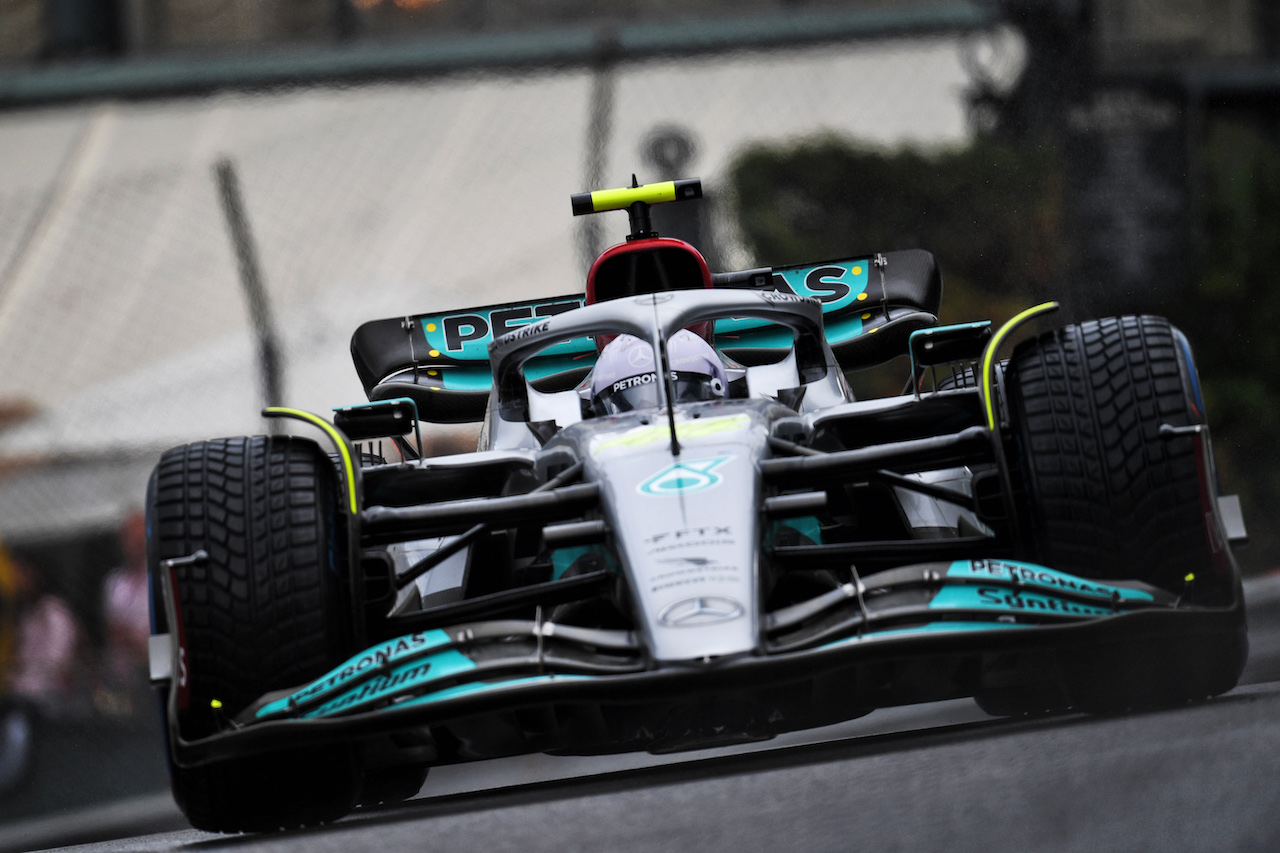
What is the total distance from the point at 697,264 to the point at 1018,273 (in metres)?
6.33

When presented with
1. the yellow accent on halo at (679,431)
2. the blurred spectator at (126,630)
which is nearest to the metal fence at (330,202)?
the blurred spectator at (126,630)

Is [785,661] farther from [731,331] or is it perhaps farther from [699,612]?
[731,331]

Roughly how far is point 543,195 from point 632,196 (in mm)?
6207

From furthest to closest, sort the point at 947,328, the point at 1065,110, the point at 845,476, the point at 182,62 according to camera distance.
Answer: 1. the point at 182,62
2. the point at 1065,110
3. the point at 947,328
4. the point at 845,476

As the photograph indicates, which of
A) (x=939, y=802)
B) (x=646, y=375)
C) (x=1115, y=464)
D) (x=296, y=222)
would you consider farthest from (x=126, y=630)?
(x=939, y=802)

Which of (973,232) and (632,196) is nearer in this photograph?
(632,196)

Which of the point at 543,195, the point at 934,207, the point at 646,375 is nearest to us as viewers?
the point at 646,375

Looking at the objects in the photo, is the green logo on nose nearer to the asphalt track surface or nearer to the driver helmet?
the asphalt track surface

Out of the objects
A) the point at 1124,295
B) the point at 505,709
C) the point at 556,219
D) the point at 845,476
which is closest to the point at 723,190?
the point at 556,219

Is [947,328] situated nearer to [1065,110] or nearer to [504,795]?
[504,795]

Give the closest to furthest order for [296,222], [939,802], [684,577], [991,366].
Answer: [939,802] → [684,577] → [991,366] → [296,222]

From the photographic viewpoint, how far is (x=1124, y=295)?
11719 mm

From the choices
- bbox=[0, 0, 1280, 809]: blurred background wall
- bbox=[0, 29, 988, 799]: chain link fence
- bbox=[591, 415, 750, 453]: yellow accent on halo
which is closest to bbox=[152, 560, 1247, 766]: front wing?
bbox=[591, 415, 750, 453]: yellow accent on halo

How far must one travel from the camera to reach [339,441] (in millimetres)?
3520
